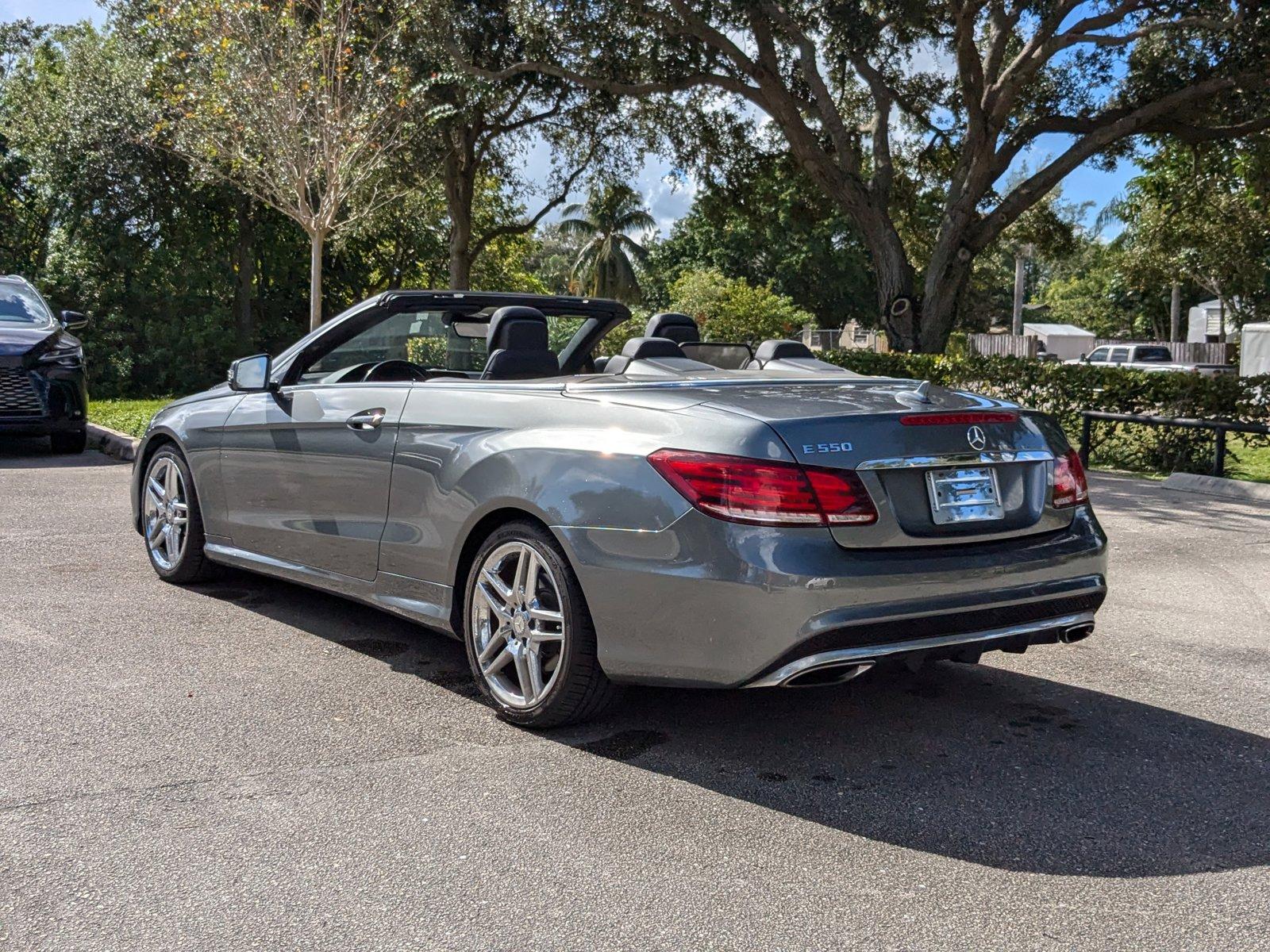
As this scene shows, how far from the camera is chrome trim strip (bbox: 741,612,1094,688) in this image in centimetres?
382

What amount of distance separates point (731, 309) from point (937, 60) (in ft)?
71.1

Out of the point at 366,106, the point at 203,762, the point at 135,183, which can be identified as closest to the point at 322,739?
the point at 203,762

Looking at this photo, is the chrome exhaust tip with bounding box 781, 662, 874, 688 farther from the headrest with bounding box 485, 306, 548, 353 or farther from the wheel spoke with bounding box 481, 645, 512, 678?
the headrest with bounding box 485, 306, 548, 353

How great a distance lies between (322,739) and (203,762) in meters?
0.40

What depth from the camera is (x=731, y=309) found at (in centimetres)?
4391

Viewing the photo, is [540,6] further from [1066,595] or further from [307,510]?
[1066,595]

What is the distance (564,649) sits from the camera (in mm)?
4262

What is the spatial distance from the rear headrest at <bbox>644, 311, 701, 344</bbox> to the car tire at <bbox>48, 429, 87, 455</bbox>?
931 cm

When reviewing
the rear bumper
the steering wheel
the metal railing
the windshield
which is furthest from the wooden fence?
the rear bumper

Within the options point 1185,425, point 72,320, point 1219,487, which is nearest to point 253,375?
point 72,320

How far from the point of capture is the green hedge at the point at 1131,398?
43.9 ft

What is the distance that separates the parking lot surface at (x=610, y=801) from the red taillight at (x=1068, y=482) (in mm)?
822

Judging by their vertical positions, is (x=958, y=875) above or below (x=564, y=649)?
below

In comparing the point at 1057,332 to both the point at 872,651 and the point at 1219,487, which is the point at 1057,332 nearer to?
the point at 1219,487
